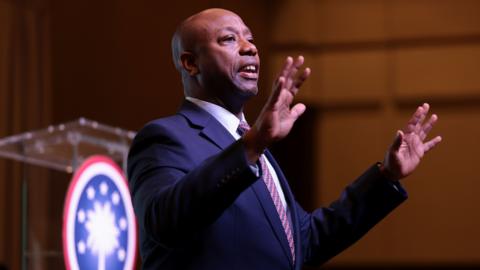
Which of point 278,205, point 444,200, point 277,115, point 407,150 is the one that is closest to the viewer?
point 277,115

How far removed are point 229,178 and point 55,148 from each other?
1.45m

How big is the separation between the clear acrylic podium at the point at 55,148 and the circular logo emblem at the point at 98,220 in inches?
5.5

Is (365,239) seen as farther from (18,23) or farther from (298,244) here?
(298,244)

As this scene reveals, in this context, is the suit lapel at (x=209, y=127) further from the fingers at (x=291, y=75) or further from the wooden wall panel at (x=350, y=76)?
the wooden wall panel at (x=350, y=76)

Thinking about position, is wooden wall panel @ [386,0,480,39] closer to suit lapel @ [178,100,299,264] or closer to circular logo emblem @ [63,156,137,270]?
circular logo emblem @ [63,156,137,270]

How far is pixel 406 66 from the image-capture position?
202 inches

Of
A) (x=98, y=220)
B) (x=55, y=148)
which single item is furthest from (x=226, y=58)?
(x=55, y=148)

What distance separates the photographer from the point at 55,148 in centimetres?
289

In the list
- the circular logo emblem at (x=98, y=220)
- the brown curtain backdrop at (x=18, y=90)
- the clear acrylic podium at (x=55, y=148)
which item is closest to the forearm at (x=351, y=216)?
the circular logo emblem at (x=98, y=220)

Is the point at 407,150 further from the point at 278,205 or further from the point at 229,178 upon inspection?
the point at 229,178

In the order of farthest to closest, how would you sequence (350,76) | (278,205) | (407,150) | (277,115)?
(350,76) < (407,150) < (278,205) < (277,115)

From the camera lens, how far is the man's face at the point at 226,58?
6.01 feet

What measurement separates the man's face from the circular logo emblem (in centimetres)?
84

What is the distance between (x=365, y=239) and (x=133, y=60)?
1560mm
